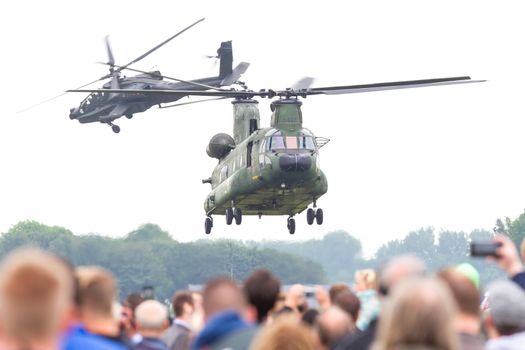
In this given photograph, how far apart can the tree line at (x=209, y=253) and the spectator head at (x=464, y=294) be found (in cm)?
4450

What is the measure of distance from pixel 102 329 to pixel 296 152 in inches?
1358

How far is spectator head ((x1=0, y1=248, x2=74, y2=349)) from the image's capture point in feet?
21.8

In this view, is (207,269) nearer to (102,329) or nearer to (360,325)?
(360,325)

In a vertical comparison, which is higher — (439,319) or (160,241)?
(160,241)

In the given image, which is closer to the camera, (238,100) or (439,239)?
(238,100)

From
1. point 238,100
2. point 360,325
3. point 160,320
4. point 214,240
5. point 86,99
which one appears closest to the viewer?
point 160,320

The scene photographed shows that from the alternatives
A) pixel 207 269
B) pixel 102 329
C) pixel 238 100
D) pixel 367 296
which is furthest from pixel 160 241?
pixel 102 329

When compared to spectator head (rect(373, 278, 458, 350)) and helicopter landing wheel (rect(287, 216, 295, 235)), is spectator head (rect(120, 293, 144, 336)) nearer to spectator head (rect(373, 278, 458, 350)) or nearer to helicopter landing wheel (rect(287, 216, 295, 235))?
spectator head (rect(373, 278, 458, 350))

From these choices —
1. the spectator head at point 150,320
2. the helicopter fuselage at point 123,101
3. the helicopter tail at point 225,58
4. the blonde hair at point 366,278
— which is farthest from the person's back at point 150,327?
the helicopter tail at point 225,58

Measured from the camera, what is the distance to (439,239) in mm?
72125

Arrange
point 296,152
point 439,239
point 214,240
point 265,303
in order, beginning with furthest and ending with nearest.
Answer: point 439,239 → point 214,240 → point 296,152 → point 265,303

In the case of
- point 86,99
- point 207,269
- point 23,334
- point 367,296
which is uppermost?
point 86,99

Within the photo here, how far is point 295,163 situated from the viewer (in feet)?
142

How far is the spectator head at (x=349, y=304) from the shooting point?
42.9 ft
